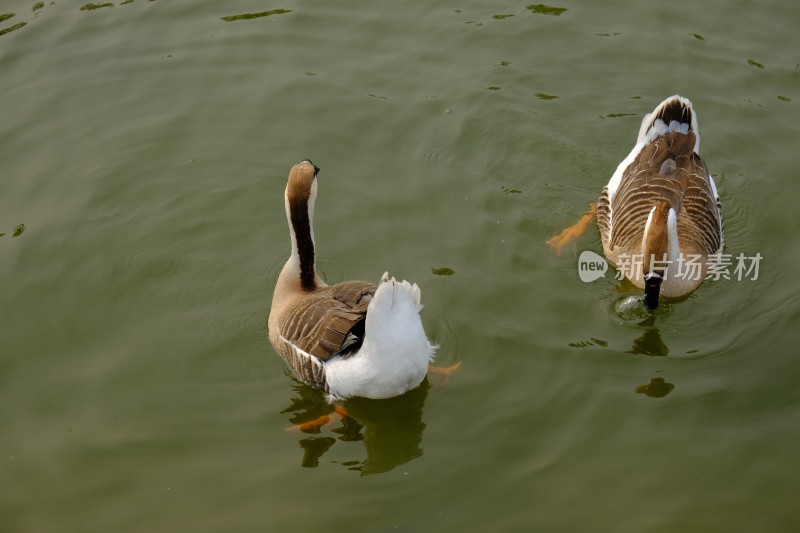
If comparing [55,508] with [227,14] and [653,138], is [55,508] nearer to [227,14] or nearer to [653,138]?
[653,138]

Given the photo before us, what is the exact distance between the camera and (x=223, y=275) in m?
7.88

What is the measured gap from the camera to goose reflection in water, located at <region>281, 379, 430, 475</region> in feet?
20.9

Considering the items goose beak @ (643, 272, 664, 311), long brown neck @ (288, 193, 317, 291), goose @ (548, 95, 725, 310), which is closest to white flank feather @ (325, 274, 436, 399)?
long brown neck @ (288, 193, 317, 291)

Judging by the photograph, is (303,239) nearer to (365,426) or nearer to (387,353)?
(387,353)

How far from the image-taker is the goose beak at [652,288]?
7.12 m

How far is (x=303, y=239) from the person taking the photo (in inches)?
266

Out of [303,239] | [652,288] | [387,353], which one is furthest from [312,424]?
[652,288]

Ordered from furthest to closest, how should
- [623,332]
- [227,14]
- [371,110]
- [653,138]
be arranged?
[227,14] < [371,110] < [653,138] < [623,332]

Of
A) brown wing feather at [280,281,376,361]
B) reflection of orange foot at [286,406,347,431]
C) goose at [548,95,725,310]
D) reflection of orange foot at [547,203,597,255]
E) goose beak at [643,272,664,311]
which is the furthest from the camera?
reflection of orange foot at [547,203,597,255]

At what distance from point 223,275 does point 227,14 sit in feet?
14.5

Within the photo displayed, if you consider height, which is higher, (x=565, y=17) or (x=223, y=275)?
(x=565, y=17)

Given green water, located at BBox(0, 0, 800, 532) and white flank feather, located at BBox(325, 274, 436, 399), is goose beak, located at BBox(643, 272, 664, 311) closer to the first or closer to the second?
green water, located at BBox(0, 0, 800, 532)

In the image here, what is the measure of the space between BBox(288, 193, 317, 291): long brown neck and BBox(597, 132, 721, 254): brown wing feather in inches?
112

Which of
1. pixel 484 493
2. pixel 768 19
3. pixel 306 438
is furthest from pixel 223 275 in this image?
pixel 768 19
